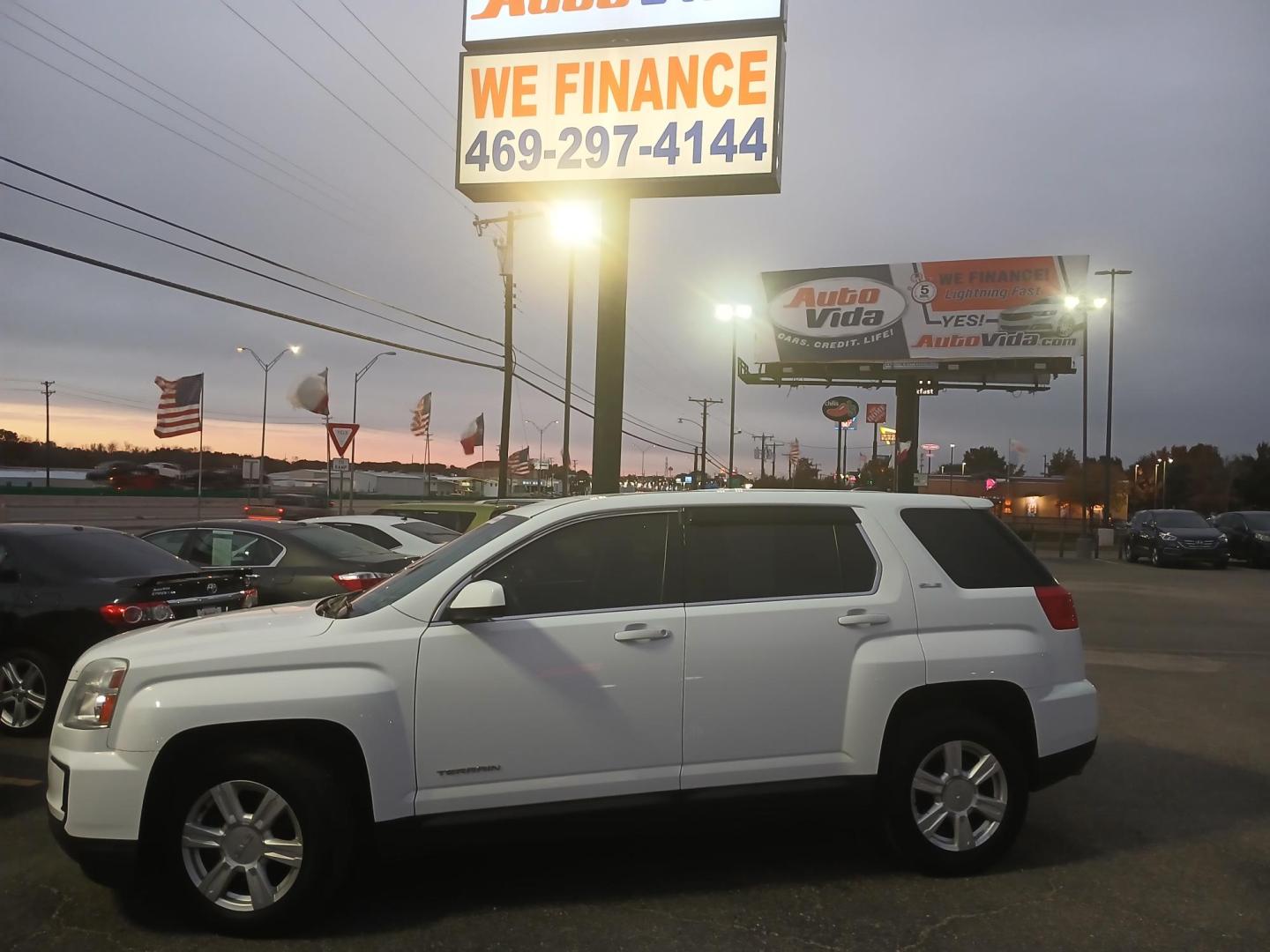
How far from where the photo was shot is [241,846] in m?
3.88

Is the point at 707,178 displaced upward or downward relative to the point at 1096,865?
upward

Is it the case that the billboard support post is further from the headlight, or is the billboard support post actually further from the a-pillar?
the a-pillar

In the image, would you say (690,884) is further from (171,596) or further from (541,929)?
(171,596)

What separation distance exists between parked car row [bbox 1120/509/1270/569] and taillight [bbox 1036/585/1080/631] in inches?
1031

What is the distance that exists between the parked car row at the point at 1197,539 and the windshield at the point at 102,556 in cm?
2751

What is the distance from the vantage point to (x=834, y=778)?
4363mm

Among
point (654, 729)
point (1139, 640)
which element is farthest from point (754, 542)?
point (1139, 640)

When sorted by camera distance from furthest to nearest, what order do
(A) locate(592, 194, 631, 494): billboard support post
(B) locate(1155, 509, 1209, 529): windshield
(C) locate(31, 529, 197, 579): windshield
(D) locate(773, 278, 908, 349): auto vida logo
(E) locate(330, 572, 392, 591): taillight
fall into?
(D) locate(773, 278, 908, 349): auto vida logo, (B) locate(1155, 509, 1209, 529): windshield, (A) locate(592, 194, 631, 494): billboard support post, (E) locate(330, 572, 392, 591): taillight, (C) locate(31, 529, 197, 579): windshield

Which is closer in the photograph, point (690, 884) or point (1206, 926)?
point (1206, 926)

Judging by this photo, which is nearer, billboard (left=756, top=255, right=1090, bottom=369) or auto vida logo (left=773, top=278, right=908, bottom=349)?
billboard (left=756, top=255, right=1090, bottom=369)

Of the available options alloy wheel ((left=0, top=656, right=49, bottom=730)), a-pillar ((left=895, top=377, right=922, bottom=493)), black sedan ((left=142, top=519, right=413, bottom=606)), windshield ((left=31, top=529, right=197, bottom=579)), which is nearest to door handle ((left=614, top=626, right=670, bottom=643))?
windshield ((left=31, top=529, right=197, bottom=579))

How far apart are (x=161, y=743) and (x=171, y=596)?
3.56 m

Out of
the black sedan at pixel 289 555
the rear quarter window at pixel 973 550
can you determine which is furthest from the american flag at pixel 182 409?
the rear quarter window at pixel 973 550

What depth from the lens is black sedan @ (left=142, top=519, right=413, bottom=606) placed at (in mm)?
9266
